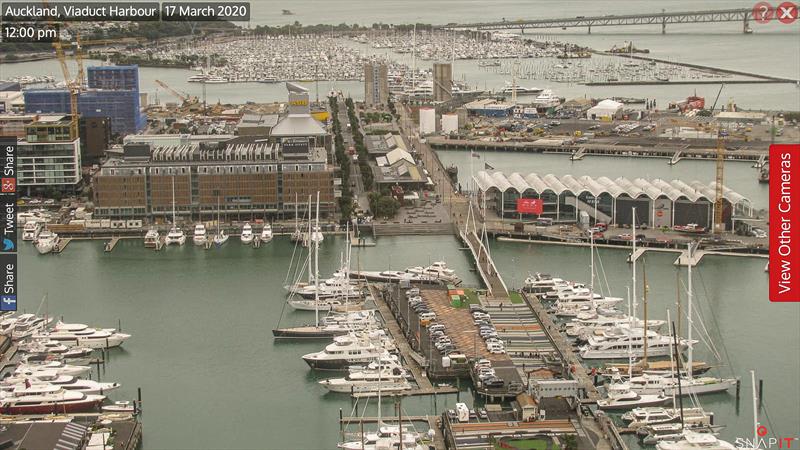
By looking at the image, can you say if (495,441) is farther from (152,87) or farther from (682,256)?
(152,87)

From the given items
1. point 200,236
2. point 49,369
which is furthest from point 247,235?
point 49,369

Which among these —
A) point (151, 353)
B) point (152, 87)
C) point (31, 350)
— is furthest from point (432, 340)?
point (152, 87)

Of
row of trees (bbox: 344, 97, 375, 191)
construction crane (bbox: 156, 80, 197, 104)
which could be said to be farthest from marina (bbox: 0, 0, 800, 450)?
construction crane (bbox: 156, 80, 197, 104)

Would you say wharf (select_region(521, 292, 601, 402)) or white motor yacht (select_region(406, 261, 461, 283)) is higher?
white motor yacht (select_region(406, 261, 461, 283))

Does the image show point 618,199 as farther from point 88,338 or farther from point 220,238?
point 88,338

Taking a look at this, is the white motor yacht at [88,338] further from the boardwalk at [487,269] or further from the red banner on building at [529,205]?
the red banner on building at [529,205]

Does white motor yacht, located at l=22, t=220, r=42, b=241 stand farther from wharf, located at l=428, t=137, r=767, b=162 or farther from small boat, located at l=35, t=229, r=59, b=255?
wharf, located at l=428, t=137, r=767, b=162
